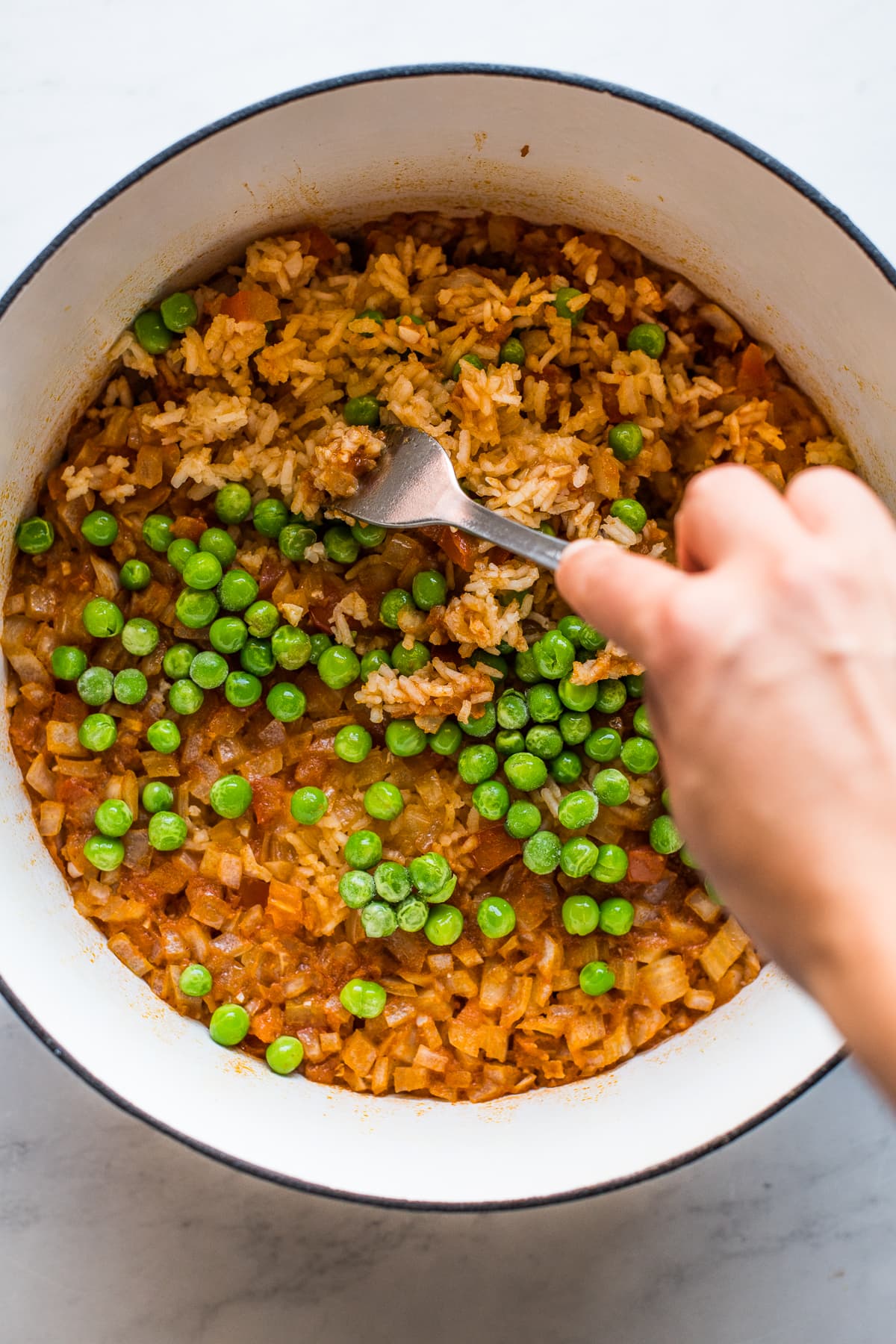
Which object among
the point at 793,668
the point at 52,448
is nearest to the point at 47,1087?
the point at 52,448

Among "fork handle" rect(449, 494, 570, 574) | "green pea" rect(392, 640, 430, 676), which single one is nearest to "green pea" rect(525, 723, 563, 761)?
"green pea" rect(392, 640, 430, 676)

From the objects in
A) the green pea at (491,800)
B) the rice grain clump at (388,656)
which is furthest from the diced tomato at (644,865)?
the green pea at (491,800)

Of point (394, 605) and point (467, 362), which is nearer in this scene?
point (467, 362)

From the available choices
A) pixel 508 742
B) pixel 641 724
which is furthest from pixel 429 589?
pixel 641 724

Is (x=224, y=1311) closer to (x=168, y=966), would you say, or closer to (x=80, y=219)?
(x=168, y=966)

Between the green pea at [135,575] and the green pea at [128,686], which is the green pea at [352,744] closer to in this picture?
the green pea at [128,686]

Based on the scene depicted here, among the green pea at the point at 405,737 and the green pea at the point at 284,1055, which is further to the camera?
the green pea at the point at 405,737

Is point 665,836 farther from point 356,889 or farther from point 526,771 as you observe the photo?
point 356,889
